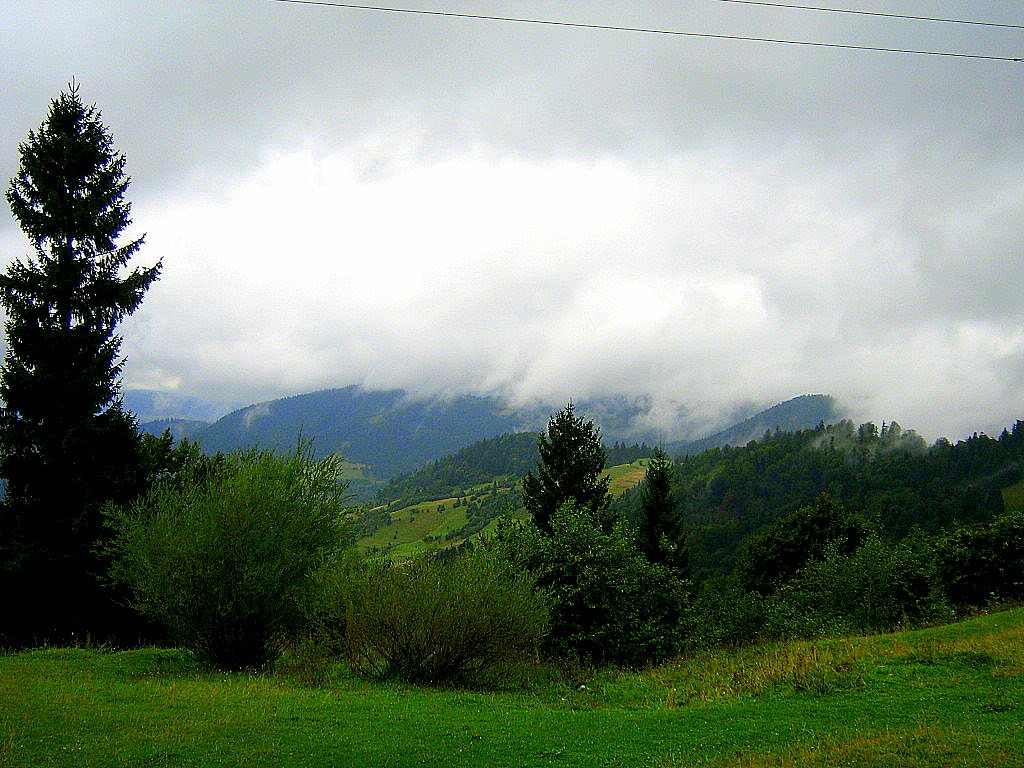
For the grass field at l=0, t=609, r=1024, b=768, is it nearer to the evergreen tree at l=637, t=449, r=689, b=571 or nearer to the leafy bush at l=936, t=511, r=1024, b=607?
the leafy bush at l=936, t=511, r=1024, b=607

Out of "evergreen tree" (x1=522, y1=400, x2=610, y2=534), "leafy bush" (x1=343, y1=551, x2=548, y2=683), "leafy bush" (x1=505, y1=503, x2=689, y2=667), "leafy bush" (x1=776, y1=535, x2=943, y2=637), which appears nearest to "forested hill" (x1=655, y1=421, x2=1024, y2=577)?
"evergreen tree" (x1=522, y1=400, x2=610, y2=534)

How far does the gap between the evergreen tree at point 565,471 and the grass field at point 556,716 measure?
25485mm

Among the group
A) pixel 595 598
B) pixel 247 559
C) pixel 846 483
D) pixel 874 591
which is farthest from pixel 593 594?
pixel 846 483

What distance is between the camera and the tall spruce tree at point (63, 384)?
24531 mm

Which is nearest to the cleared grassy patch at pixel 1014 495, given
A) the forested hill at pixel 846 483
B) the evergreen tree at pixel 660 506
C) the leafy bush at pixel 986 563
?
the forested hill at pixel 846 483

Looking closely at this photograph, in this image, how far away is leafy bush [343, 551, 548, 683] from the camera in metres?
19.0

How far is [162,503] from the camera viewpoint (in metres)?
21.0

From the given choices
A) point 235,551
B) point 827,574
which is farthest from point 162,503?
point 827,574

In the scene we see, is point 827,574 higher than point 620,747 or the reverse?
the reverse

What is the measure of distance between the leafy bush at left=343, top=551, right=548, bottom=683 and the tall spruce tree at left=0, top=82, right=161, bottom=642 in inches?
469

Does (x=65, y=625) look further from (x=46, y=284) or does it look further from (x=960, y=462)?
(x=960, y=462)

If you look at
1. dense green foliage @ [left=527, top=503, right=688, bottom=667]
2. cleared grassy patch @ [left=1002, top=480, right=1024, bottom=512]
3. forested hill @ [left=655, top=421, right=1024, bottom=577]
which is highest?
dense green foliage @ [left=527, top=503, right=688, bottom=667]

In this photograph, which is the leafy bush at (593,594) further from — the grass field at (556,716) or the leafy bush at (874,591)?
the leafy bush at (874,591)

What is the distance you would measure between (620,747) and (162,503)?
15.8 meters
